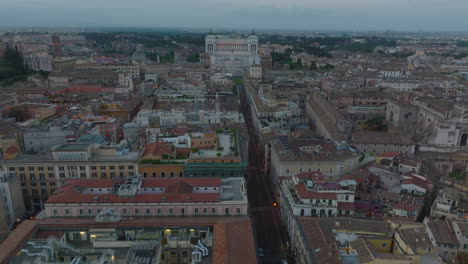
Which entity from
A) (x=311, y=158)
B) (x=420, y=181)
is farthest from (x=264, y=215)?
(x=420, y=181)

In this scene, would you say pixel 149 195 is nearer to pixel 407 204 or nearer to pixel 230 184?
pixel 230 184

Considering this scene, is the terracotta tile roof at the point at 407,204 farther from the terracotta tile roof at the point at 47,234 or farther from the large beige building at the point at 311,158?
the terracotta tile roof at the point at 47,234

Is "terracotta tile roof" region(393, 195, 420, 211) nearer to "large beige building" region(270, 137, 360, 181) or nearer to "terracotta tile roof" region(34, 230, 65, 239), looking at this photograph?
"large beige building" region(270, 137, 360, 181)

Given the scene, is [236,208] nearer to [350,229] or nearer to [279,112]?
[350,229]

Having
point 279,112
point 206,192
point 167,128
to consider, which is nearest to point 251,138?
point 279,112

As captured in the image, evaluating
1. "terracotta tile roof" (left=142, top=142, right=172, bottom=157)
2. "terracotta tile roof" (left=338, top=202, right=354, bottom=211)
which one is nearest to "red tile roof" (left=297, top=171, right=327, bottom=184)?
"terracotta tile roof" (left=338, top=202, right=354, bottom=211)
